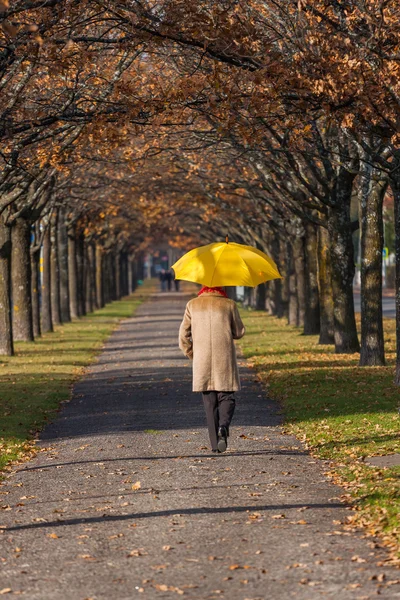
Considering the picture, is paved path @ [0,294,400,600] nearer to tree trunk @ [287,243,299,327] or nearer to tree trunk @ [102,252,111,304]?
tree trunk @ [287,243,299,327]

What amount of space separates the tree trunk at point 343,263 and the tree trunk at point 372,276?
1935mm

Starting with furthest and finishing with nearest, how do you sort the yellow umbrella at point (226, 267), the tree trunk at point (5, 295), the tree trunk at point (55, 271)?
the tree trunk at point (55, 271) < the tree trunk at point (5, 295) < the yellow umbrella at point (226, 267)

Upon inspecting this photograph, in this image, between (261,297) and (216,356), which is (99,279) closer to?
(261,297)

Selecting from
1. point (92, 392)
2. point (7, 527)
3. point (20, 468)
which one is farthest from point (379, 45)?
point (92, 392)

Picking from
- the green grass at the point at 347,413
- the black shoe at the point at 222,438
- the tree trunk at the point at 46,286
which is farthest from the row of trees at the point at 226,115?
the black shoe at the point at 222,438

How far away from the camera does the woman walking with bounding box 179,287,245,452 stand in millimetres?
12945

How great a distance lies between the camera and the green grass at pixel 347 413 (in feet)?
32.7

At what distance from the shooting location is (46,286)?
44.6m

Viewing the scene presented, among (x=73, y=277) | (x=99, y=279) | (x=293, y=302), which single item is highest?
(x=73, y=277)

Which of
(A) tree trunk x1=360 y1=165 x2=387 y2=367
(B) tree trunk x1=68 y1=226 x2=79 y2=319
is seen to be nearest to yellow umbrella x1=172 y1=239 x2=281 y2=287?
(A) tree trunk x1=360 y1=165 x2=387 y2=367

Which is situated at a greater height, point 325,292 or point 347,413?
point 325,292

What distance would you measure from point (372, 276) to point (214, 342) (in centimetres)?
1254

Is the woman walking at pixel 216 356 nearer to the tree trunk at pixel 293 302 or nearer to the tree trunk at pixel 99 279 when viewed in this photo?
the tree trunk at pixel 293 302

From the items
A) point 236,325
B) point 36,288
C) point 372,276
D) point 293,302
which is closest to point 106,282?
point 293,302
